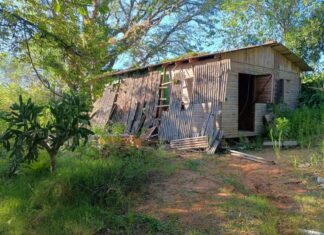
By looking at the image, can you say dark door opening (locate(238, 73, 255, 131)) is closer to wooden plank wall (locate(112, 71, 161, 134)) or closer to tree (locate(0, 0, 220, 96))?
wooden plank wall (locate(112, 71, 161, 134))

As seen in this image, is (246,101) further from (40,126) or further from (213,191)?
(40,126)

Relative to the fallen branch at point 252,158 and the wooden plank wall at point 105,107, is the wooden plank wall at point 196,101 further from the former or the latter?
the wooden plank wall at point 105,107

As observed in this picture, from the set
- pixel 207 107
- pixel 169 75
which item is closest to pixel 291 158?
pixel 207 107

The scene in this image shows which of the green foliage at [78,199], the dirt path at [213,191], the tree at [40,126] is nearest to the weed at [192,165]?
the dirt path at [213,191]

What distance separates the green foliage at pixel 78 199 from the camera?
433 centimetres

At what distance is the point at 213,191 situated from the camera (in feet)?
18.5

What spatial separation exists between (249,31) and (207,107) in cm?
1203

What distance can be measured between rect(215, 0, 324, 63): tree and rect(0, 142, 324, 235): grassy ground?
1227 cm

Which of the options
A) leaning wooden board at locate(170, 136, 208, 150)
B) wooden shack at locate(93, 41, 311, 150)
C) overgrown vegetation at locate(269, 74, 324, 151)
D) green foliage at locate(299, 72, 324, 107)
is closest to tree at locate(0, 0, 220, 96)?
wooden shack at locate(93, 41, 311, 150)

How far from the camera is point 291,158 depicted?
8414 mm

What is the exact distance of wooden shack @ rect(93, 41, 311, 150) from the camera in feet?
35.3

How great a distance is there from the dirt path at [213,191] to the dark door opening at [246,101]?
565 centimetres

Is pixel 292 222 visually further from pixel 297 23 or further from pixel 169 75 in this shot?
pixel 297 23

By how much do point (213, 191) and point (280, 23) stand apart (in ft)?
55.3
